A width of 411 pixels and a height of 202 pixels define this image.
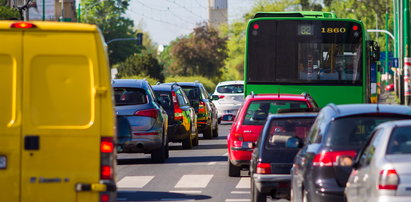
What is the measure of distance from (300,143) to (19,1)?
205ft

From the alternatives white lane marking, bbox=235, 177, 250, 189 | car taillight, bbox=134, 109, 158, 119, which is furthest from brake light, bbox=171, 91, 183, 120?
white lane marking, bbox=235, 177, 250, 189

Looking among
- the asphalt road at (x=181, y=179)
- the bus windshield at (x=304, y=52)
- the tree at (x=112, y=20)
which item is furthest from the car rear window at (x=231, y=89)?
the tree at (x=112, y=20)

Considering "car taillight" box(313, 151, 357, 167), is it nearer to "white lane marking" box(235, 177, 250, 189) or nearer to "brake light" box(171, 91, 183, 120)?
"white lane marking" box(235, 177, 250, 189)

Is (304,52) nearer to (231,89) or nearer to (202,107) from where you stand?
(202,107)

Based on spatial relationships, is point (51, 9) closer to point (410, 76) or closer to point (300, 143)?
point (410, 76)

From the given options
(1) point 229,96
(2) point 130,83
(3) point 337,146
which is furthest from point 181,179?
(1) point 229,96

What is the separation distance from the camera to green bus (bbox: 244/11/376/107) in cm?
2616

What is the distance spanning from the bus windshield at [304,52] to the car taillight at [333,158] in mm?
14086

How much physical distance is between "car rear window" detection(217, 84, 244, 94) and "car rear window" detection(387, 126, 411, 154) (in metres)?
32.5

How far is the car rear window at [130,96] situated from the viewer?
2303 centimetres

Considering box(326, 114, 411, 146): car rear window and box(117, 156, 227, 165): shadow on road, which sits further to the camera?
box(117, 156, 227, 165): shadow on road

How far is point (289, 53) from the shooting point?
2648cm

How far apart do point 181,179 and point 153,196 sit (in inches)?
117

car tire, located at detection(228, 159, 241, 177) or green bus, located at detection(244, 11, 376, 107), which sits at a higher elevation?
green bus, located at detection(244, 11, 376, 107)
